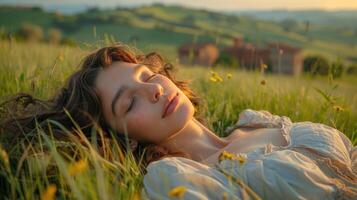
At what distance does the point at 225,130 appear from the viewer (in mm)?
2869

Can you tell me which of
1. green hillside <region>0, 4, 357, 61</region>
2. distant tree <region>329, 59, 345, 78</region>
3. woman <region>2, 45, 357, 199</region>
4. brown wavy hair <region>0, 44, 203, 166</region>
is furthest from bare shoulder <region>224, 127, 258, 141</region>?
green hillside <region>0, 4, 357, 61</region>

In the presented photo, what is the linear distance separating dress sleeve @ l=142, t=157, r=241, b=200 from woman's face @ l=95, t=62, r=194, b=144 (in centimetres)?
41

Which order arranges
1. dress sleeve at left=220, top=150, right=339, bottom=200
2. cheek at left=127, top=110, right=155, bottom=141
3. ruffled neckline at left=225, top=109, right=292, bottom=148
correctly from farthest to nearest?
1. ruffled neckline at left=225, top=109, right=292, bottom=148
2. cheek at left=127, top=110, right=155, bottom=141
3. dress sleeve at left=220, top=150, right=339, bottom=200

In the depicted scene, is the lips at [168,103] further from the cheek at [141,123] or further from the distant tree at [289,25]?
the distant tree at [289,25]

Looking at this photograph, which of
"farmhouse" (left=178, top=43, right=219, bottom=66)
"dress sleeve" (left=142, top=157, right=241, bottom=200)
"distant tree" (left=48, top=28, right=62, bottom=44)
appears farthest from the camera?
"distant tree" (left=48, top=28, right=62, bottom=44)

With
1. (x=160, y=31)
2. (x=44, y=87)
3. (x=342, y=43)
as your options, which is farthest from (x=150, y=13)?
(x=44, y=87)

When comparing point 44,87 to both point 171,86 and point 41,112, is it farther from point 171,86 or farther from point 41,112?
point 171,86

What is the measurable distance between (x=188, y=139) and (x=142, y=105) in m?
0.41

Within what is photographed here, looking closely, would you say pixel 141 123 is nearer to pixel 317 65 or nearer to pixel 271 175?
pixel 271 175

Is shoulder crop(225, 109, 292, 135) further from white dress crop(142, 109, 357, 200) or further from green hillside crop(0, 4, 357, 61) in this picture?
green hillside crop(0, 4, 357, 61)

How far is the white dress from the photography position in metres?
1.65

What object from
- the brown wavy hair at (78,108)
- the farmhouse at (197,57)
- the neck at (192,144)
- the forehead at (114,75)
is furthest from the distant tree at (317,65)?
the forehead at (114,75)

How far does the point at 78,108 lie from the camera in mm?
2355

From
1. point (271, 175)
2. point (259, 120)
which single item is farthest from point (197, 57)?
point (271, 175)
